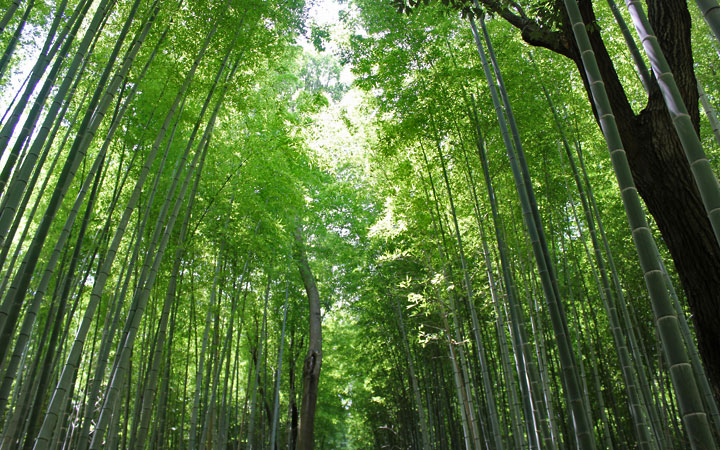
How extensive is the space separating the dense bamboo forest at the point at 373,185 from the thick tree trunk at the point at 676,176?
0.4 inches

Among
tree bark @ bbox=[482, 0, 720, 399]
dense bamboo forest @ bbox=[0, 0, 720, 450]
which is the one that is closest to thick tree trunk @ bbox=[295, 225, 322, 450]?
dense bamboo forest @ bbox=[0, 0, 720, 450]

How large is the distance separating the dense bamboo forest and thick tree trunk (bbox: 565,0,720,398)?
11 millimetres

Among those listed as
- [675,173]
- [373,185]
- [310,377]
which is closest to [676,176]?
[675,173]

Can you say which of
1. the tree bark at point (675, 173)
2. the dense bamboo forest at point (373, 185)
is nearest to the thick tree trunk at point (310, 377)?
the dense bamboo forest at point (373, 185)

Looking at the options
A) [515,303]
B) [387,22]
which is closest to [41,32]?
[387,22]

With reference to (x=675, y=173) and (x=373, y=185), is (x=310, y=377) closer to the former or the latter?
(x=373, y=185)

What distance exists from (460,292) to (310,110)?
12.5 ft

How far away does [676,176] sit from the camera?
90.8 inches

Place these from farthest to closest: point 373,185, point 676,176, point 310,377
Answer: point 310,377 → point 373,185 → point 676,176

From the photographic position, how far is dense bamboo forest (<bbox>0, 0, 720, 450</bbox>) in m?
2.24

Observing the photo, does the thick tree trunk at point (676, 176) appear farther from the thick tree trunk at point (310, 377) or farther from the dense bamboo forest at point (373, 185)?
the thick tree trunk at point (310, 377)

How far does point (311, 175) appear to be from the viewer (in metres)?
7.12

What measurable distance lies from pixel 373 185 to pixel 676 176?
450cm

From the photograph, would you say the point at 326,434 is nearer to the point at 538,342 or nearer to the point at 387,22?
the point at 538,342
